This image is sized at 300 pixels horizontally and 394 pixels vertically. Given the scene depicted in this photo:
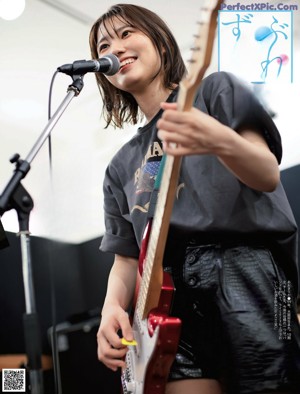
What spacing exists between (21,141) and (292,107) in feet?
4.74

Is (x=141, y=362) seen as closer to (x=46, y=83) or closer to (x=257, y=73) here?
(x=257, y=73)

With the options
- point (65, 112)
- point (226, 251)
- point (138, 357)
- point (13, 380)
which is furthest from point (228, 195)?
point (65, 112)

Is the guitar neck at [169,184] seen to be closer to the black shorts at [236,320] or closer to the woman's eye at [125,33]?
the black shorts at [236,320]

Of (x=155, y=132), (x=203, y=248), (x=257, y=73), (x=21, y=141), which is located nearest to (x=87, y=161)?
(x=21, y=141)

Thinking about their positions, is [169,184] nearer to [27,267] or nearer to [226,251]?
[226,251]

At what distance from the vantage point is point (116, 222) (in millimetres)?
1292

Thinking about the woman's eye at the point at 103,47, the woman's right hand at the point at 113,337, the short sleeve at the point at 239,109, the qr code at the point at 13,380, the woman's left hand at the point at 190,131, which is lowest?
the qr code at the point at 13,380

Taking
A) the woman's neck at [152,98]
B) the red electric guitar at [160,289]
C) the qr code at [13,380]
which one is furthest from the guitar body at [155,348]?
the qr code at [13,380]

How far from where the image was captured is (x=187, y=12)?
2.11 meters

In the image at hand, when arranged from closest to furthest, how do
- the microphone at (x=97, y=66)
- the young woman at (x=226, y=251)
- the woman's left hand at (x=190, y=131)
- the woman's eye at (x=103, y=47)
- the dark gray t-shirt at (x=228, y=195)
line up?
the woman's left hand at (x=190, y=131) → the young woman at (x=226, y=251) → the dark gray t-shirt at (x=228, y=195) → the microphone at (x=97, y=66) → the woman's eye at (x=103, y=47)

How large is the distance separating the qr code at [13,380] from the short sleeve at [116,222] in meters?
0.92

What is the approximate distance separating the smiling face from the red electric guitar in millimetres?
431

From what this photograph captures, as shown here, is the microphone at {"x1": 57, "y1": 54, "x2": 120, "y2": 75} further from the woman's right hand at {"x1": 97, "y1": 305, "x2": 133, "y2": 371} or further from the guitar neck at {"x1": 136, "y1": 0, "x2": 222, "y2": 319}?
the woman's right hand at {"x1": 97, "y1": 305, "x2": 133, "y2": 371}

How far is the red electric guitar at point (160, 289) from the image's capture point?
0.71 m
